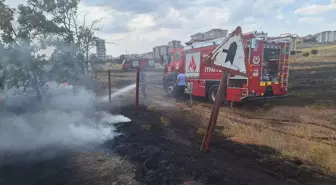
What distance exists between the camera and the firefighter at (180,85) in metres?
11.7

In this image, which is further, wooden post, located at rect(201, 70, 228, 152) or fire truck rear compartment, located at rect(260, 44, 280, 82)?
fire truck rear compartment, located at rect(260, 44, 280, 82)

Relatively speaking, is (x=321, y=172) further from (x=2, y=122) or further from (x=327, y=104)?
(x=2, y=122)

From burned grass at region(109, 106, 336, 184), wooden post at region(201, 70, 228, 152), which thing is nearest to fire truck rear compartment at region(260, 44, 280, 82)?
burned grass at region(109, 106, 336, 184)

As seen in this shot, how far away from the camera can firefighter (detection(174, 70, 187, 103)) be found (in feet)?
38.5

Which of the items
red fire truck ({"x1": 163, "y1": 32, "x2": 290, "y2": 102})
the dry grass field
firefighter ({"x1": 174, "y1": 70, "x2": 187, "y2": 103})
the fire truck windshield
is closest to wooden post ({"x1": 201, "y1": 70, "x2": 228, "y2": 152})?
the dry grass field

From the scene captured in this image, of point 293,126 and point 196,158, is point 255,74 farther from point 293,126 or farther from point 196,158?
point 196,158

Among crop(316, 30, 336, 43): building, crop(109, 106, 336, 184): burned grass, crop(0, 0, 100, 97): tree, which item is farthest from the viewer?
crop(316, 30, 336, 43): building

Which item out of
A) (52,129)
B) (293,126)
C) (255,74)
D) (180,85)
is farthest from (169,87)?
(52,129)

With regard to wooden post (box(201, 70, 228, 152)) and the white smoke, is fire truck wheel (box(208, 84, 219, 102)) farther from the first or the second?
wooden post (box(201, 70, 228, 152))

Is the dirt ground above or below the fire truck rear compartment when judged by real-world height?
below

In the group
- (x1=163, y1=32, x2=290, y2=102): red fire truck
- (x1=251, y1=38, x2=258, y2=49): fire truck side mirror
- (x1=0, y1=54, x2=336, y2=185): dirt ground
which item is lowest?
(x1=0, y1=54, x2=336, y2=185): dirt ground

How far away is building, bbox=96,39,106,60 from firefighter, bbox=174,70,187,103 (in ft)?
13.0

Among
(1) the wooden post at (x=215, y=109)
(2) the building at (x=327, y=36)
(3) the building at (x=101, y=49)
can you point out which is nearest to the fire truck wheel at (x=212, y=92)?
(3) the building at (x=101, y=49)

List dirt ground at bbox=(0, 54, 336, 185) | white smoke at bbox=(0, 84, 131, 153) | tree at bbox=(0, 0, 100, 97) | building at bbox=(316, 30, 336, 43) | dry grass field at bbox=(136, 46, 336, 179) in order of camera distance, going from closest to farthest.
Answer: dirt ground at bbox=(0, 54, 336, 185)
dry grass field at bbox=(136, 46, 336, 179)
white smoke at bbox=(0, 84, 131, 153)
tree at bbox=(0, 0, 100, 97)
building at bbox=(316, 30, 336, 43)
